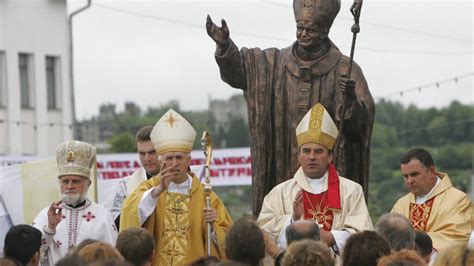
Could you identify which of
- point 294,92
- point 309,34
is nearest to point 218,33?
point 309,34

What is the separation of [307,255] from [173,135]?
3.39 meters

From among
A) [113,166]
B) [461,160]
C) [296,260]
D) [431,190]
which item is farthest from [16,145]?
[296,260]

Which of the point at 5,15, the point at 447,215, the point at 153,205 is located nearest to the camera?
the point at 153,205

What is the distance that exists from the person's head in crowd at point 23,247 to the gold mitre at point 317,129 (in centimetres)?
222

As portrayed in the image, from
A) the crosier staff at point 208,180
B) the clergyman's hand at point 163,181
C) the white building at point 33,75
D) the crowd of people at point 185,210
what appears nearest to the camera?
the crowd of people at point 185,210

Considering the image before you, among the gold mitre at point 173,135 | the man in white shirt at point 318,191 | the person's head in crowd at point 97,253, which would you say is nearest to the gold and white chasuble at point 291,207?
the man in white shirt at point 318,191

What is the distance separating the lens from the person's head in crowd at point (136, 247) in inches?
476

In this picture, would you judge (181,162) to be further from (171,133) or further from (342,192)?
(342,192)

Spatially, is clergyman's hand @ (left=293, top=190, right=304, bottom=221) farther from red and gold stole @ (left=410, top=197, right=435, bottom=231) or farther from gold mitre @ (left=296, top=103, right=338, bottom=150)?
red and gold stole @ (left=410, top=197, right=435, bottom=231)

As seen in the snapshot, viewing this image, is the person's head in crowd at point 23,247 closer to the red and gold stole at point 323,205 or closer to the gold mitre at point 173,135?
the gold mitre at point 173,135

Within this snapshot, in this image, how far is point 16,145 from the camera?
193 feet

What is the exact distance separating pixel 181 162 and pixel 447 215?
7.91 ft

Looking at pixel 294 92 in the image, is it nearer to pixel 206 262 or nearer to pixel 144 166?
pixel 144 166

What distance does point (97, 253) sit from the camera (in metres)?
11.5
